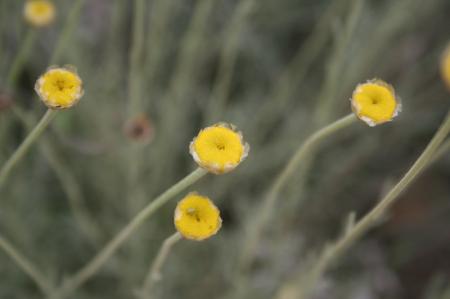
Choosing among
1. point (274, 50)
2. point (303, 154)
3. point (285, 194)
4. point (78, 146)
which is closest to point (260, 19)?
point (274, 50)

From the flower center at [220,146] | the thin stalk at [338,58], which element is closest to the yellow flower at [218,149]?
the flower center at [220,146]

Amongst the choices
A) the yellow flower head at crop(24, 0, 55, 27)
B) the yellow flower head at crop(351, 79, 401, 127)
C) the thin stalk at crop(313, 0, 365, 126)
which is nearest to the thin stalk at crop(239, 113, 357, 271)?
the yellow flower head at crop(351, 79, 401, 127)

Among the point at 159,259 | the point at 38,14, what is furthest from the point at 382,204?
the point at 38,14

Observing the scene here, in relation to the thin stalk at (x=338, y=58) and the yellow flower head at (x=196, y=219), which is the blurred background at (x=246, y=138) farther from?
the yellow flower head at (x=196, y=219)

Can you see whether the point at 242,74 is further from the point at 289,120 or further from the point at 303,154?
the point at 303,154

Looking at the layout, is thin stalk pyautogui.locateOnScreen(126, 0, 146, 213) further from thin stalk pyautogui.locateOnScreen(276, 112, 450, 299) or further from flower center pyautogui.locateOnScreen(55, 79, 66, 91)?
thin stalk pyautogui.locateOnScreen(276, 112, 450, 299)

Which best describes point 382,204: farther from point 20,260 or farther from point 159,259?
point 20,260
